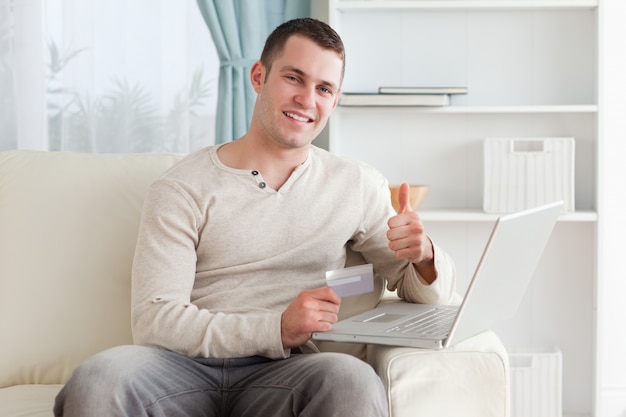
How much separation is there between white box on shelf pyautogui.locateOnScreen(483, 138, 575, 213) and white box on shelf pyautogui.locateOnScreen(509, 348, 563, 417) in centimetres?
51

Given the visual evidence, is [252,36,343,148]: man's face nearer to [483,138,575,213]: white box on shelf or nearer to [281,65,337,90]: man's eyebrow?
[281,65,337,90]: man's eyebrow

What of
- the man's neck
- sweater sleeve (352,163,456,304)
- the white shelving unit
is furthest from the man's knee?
the white shelving unit

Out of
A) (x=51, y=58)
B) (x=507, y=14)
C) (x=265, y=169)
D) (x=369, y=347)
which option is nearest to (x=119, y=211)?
(x=265, y=169)

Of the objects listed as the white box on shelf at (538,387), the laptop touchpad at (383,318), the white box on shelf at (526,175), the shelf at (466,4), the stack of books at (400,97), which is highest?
the shelf at (466,4)

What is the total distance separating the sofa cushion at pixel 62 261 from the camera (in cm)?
201

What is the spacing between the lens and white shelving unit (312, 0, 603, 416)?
9.91 ft

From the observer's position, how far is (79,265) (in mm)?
2053

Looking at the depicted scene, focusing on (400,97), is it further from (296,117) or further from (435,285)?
(435,285)

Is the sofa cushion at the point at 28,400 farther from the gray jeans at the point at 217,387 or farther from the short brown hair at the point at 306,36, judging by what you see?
the short brown hair at the point at 306,36

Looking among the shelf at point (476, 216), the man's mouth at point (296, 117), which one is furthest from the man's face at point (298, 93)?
the shelf at point (476, 216)

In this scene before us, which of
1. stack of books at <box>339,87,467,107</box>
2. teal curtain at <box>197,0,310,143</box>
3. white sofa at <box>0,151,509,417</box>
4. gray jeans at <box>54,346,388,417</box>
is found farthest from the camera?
teal curtain at <box>197,0,310,143</box>

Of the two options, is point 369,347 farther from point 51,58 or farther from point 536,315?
point 51,58

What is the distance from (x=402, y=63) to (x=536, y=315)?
0.98 metres

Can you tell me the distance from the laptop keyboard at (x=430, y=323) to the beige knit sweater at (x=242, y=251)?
90mm
